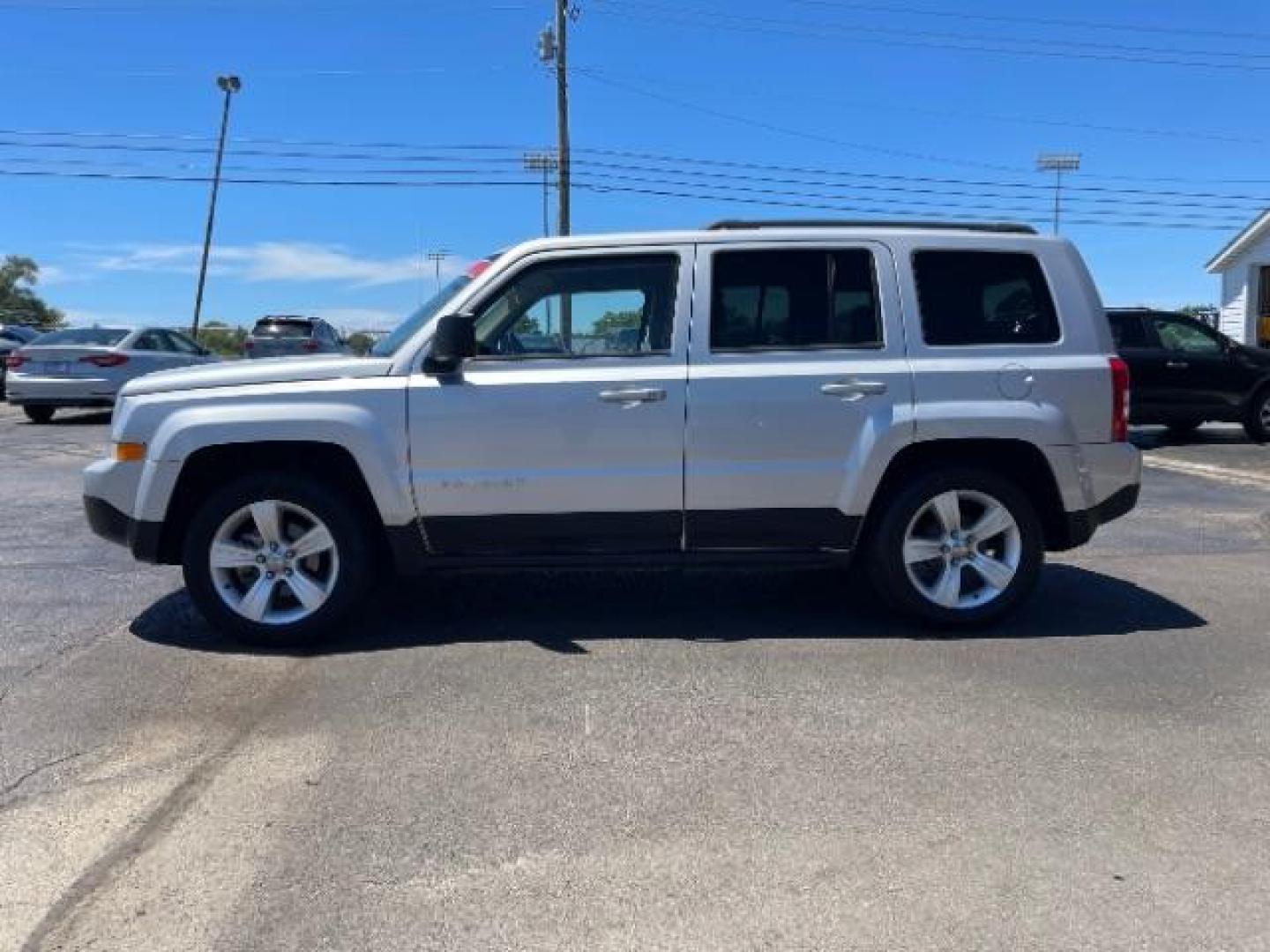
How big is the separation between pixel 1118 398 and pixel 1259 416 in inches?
429

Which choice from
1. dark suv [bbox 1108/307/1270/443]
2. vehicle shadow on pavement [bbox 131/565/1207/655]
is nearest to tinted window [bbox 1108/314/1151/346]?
dark suv [bbox 1108/307/1270/443]

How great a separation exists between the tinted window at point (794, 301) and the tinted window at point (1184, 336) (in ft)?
34.9

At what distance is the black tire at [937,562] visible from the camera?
18.5 feet

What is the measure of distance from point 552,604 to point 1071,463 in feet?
9.13

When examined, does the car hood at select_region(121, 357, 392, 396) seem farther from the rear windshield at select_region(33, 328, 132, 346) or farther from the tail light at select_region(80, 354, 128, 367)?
the rear windshield at select_region(33, 328, 132, 346)

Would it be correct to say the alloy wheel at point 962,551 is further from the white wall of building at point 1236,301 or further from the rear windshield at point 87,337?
the white wall of building at point 1236,301

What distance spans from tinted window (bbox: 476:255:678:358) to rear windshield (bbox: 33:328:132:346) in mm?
14028

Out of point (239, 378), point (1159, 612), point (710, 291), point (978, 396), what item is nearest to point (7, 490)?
point (239, 378)

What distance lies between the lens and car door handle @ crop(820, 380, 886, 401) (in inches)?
216

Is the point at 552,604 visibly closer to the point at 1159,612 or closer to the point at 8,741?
the point at 8,741

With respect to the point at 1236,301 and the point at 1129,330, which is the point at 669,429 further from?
the point at 1236,301

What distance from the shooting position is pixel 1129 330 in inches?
579

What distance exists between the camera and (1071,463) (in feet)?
18.5

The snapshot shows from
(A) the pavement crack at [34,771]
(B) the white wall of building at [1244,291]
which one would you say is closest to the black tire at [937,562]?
(A) the pavement crack at [34,771]
